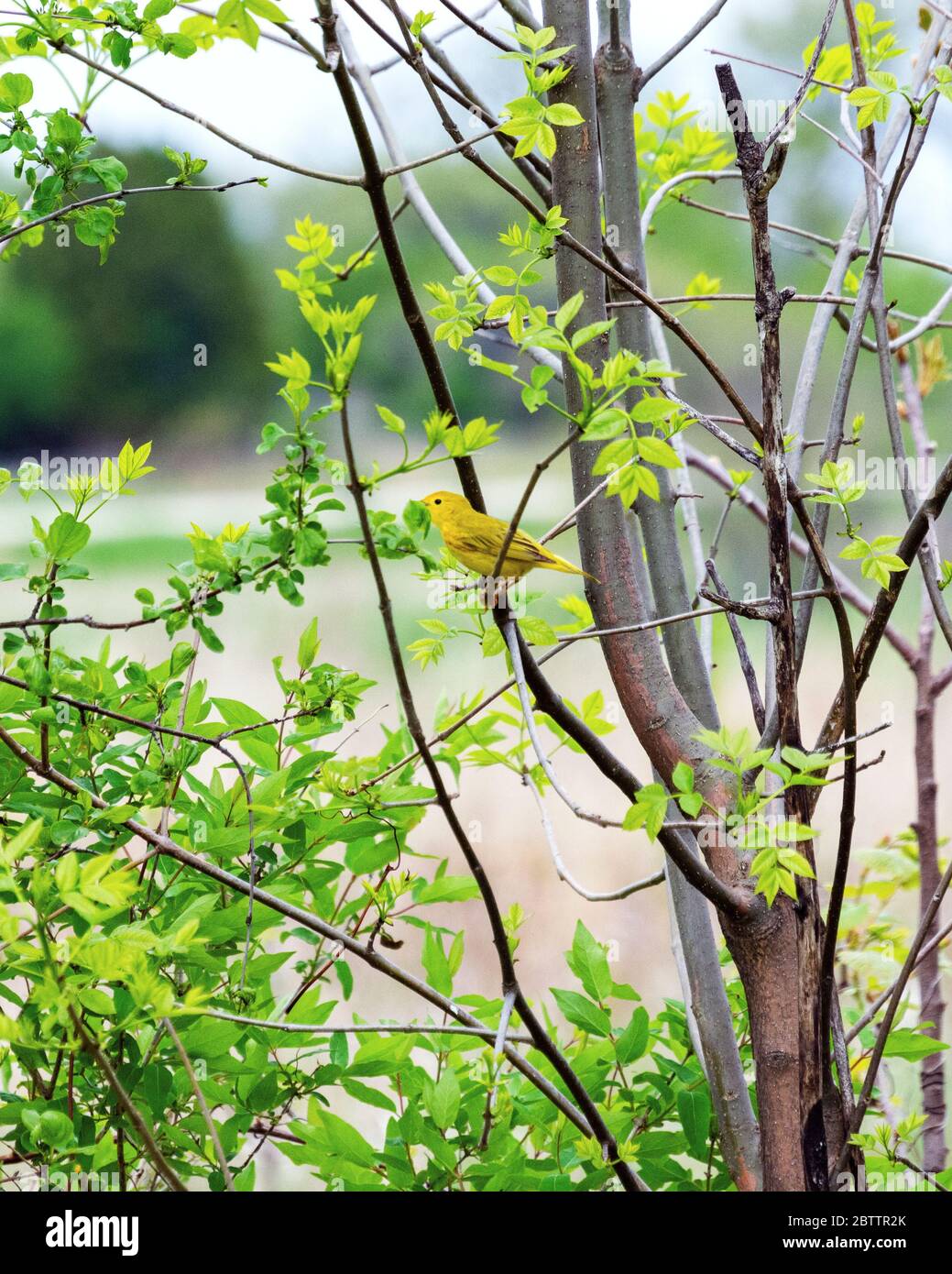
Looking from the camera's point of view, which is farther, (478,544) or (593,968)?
(478,544)

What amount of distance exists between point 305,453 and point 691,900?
0.43 metres

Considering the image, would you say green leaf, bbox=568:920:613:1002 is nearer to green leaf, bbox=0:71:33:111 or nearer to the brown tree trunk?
the brown tree trunk

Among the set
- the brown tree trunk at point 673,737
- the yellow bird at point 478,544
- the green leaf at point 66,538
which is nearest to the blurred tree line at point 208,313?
the yellow bird at point 478,544

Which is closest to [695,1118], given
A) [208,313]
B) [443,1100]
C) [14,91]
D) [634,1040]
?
[634,1040]

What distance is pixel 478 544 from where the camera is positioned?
1041mm

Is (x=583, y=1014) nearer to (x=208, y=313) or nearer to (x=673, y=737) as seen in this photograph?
(x=673, y=737)

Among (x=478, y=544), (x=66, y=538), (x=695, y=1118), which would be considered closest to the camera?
(x=66, y=538)

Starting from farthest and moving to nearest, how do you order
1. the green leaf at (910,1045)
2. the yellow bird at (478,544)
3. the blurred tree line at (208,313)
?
the blurred tree line at (208,313) → the yellow bird at (478,544) → the green leaf at (910,1045)

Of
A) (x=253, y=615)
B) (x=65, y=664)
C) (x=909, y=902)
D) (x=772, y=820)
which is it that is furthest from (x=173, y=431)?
(x=772, y=820)

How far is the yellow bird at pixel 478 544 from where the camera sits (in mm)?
1025

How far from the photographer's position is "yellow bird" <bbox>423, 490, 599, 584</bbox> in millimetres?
1025

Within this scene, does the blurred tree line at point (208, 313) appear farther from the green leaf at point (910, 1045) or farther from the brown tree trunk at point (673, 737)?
the green leaf at point (910, 1045)

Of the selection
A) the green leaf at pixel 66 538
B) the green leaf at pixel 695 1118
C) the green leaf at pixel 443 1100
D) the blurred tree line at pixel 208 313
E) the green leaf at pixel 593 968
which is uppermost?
the blurred tree line at pixel 208 313

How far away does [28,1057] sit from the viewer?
0.70m
